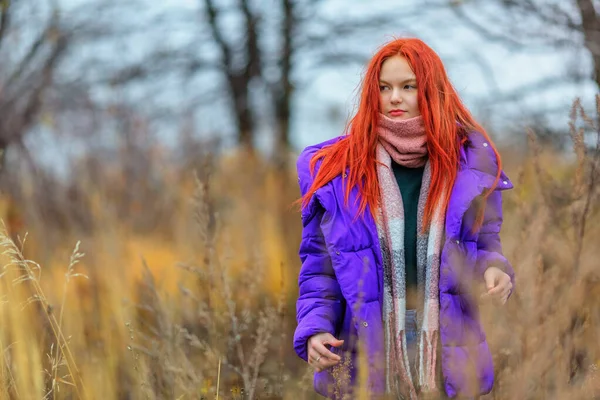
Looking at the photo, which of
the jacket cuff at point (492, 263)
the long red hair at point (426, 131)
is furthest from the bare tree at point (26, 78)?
the jacket cuff at point (492, 263)

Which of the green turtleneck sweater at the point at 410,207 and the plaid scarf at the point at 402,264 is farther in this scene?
the green turtleneck sweater at the point at 410,207

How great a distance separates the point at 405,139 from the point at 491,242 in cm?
36

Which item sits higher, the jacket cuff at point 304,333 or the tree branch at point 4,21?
the tree branch at point 4,21

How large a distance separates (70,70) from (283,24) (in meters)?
2.83

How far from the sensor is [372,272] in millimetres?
1972

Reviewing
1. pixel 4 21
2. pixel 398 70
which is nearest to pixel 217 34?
pixel 4 21

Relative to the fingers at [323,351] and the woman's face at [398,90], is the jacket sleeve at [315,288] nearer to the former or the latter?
the fingers at [323,351]

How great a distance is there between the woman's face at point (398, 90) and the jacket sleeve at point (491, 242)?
0.33 m

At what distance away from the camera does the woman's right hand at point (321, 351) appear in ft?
6.21

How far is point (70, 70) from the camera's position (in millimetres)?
6398

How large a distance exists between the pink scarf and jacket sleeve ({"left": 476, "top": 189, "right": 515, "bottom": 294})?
231mm

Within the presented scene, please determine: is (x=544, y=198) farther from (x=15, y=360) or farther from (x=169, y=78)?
(x=169, y=78)

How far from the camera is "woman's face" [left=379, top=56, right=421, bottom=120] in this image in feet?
6.90

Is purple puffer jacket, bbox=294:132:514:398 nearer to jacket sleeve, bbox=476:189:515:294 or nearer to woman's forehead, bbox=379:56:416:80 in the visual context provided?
jacket sleeve, bbox=476:189:515:294
